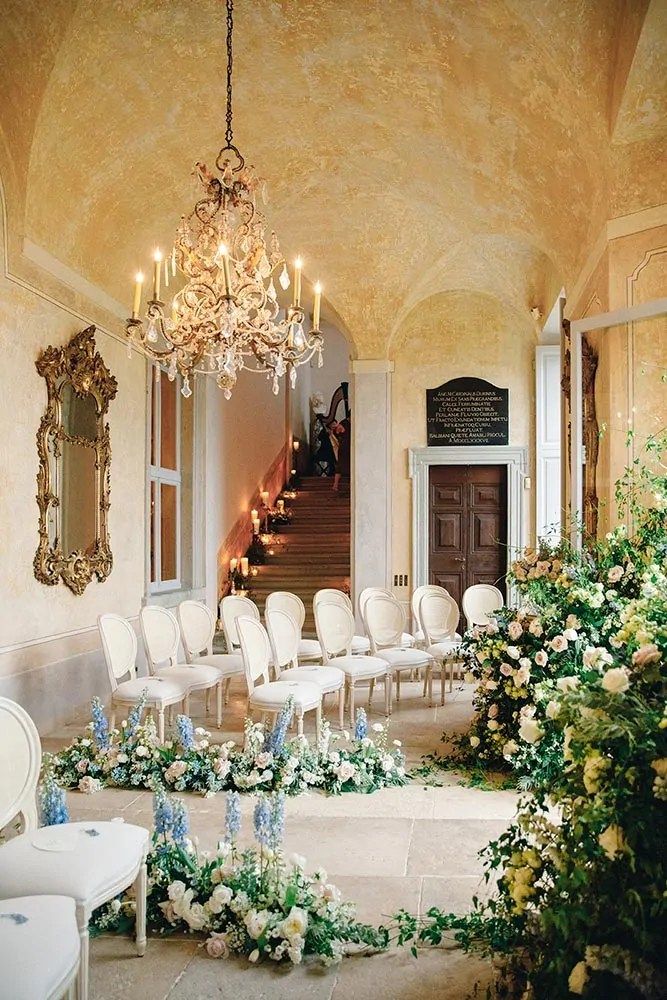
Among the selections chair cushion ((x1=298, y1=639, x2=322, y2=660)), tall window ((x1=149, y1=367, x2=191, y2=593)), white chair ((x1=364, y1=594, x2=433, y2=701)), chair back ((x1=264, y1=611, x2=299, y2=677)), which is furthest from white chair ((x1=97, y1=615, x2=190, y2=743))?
tall window ((x1=149, y1=367, x2=191, y2=593))

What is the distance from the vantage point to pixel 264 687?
208 inches

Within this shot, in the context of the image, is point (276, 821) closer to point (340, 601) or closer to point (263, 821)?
point (263, 821)

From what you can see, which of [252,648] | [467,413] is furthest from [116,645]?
[467,413]

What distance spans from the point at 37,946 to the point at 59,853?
1.88 feet

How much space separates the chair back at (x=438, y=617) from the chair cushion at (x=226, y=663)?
1.78 meters

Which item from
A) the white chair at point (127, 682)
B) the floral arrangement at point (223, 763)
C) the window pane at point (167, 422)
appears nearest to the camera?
the floral arrangement at point (223, 763)

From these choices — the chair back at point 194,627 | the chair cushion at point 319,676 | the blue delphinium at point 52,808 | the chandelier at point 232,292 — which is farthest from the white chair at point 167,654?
the blue delphinium at point 52,808

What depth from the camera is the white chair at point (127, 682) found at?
5422mm

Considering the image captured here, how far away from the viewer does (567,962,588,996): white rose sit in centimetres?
174

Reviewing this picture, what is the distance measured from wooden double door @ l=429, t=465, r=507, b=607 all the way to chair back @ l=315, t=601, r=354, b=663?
3530 mm

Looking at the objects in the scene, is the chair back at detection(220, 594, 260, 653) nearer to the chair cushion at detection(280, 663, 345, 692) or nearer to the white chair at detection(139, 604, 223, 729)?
the white chair at detection(139, 604, 223, 729)

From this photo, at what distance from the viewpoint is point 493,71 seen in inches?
201

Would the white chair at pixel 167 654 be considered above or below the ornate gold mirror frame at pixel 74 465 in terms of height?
below

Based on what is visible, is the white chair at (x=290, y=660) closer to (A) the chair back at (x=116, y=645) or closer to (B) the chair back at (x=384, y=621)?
(A) the chair back at (x=116, y=645)
